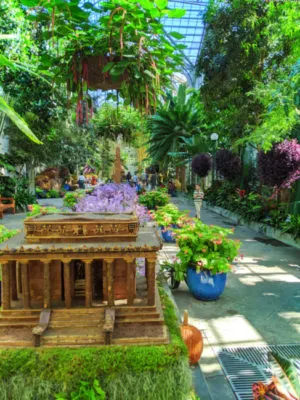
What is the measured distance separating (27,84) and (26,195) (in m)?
8.46

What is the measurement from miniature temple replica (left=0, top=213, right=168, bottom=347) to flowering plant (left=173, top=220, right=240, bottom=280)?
230 centimetres

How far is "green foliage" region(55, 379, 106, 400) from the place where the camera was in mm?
2424

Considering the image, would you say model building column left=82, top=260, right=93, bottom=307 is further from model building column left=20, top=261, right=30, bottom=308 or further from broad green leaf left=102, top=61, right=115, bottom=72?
broad green leaf left=102, top=61, right=115, bottom=72

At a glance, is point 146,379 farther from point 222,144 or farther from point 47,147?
point 222,144

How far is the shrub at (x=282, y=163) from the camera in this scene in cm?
1054

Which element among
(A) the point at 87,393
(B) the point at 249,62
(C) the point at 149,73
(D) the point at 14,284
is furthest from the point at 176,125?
(A) the point at 87,393

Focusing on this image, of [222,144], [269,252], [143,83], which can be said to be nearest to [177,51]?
[143,83]

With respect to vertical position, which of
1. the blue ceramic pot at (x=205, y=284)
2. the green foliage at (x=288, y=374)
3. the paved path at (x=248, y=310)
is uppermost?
the green foliage at (x=288, y=374)

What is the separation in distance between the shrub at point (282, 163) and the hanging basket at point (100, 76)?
8543 mm

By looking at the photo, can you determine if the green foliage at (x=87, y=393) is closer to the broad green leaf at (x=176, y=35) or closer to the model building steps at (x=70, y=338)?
the model building steps at (x=70, y=338)

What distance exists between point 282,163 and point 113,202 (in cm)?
672

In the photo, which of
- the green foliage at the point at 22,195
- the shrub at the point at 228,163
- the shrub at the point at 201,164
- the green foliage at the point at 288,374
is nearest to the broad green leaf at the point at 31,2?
the green foliage at the point at 288,374

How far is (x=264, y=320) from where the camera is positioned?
5000 millimetres

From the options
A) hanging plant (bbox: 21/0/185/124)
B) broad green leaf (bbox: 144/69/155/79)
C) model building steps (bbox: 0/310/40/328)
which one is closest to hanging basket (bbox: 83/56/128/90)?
hanging plant (bbox: 21/0/185/124)
